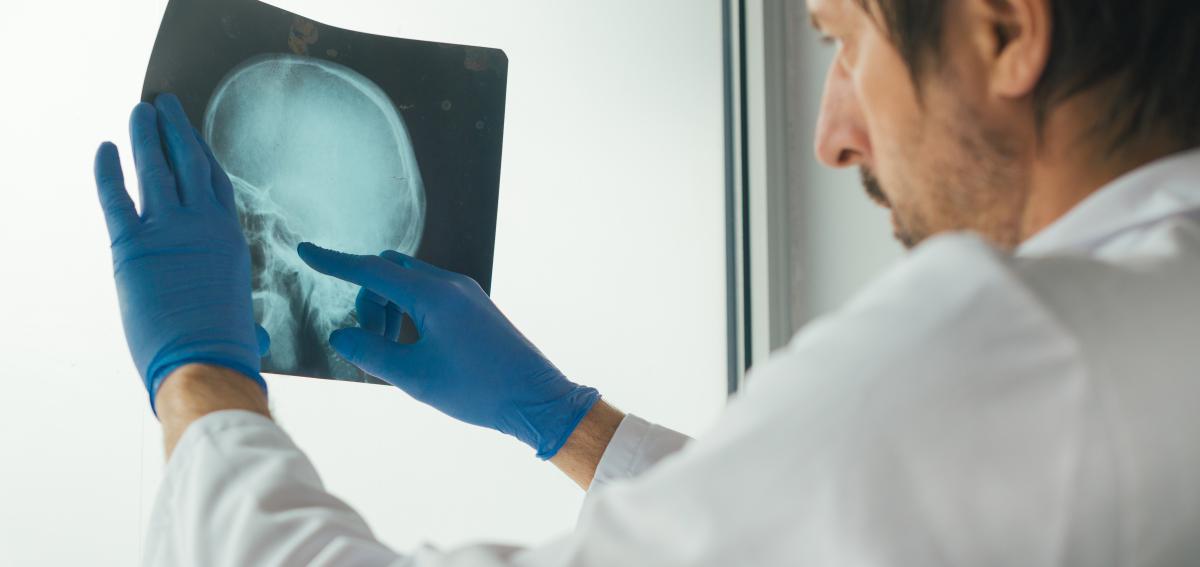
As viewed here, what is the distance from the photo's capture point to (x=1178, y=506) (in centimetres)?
54

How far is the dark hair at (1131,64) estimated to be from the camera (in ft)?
2.34

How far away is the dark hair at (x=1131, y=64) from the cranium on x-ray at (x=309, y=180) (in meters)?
0.72

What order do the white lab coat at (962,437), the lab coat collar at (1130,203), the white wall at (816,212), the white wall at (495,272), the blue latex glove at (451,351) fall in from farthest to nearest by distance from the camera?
the white wall at (816,212)
the blue latex glove at (451,351)
the white wall at (495,272)
the lab coat collar at (1130,203)
the white lab coat at (962,437)

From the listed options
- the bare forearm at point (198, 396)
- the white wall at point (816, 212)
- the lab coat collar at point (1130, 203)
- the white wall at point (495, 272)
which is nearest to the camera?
the lab coat collar at point (1130, 203)

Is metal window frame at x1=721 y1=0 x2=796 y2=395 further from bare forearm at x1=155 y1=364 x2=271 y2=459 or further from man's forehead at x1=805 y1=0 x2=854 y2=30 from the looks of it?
bare forearm at x1=155 y1=364 x2=271 y2=459

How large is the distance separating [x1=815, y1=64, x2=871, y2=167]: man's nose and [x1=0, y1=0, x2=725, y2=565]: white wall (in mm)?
672

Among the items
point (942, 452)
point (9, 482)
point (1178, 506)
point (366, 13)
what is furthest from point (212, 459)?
point (366, 13)

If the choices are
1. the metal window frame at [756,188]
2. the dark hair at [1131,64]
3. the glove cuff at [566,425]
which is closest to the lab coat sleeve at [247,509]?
the glove cuff at [566,425]

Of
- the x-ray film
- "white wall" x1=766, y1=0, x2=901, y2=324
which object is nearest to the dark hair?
the x-ray film

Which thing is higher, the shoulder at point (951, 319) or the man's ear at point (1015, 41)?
the man's ear at point (1015, 41)

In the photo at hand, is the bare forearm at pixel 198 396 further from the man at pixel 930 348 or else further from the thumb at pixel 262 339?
the thumb at pixel 262 339

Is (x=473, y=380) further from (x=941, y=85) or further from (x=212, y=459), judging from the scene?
(x=941, y=85)

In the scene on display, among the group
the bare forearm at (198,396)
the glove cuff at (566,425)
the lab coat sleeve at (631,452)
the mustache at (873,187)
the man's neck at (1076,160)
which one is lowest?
the lab coat sleeve at (631,452)

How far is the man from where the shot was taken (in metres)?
0.53
